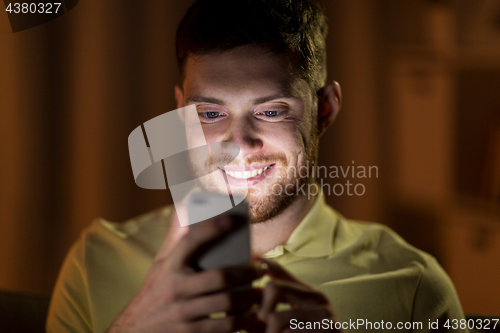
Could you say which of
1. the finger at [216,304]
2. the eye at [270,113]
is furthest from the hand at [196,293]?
the eye at [270,113]

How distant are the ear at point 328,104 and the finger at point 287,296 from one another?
1.08 feet

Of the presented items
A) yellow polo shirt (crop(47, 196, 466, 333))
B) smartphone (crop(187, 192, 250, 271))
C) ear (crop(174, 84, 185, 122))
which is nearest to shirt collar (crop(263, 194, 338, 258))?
yellow polo shirt (crop(47, 196, 466, 333))

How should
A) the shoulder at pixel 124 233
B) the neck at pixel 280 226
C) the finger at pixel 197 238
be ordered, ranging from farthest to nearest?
the shoulder at pixel 124 233
the neck at pixel 280 226
the finger at pixel 197 238

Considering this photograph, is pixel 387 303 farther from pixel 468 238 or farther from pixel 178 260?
pixel 178 260

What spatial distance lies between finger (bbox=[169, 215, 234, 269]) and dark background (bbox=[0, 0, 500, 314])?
25cm

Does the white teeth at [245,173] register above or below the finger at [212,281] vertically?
above

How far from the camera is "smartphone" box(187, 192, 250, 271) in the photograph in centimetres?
64

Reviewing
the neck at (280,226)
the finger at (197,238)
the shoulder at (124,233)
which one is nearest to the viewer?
the finger at (197,238)

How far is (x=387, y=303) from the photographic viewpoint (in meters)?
0.76

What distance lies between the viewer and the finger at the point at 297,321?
66 centimetres

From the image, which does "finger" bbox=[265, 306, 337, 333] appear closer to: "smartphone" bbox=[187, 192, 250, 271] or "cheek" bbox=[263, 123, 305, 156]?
"smartphone" bbox=[187, 192, 250, 271]

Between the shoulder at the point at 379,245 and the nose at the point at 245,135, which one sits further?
the shoulder at the point at 379,245

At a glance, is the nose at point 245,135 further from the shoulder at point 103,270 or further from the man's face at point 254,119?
the shoulder at point 103,270

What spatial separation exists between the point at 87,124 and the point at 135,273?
1.15 ft
